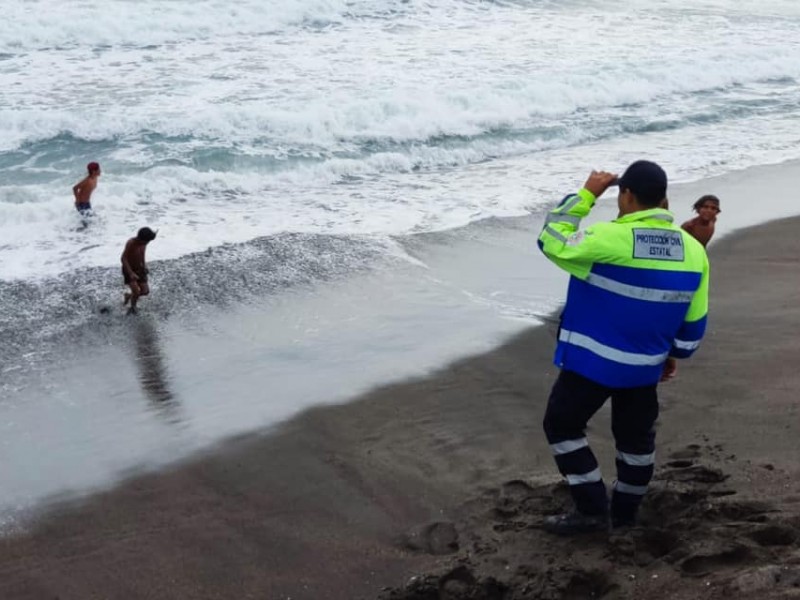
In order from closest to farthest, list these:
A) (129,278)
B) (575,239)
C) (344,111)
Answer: (575,239) → (129,278) → (344,111)

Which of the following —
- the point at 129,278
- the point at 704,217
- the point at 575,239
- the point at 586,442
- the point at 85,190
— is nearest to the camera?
the point at 575,239

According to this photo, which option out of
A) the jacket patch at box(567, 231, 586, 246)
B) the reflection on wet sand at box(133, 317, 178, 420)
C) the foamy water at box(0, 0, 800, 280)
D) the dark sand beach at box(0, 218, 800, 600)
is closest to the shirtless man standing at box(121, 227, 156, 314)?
the reflection on wet sand at box(133, 317, 178, 420)

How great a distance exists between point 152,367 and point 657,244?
4622 mm

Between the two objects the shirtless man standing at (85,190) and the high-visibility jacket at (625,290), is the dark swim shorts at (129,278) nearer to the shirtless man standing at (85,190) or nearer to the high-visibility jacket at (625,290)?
the shirtless man standing at (85,190)

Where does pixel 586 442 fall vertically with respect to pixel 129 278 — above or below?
above

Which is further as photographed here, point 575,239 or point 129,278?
point 129,278

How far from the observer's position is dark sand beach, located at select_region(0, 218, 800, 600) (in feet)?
15.2

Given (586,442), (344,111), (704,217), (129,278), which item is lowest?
(129,278)

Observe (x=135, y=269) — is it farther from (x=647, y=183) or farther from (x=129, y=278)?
(x=647, y=183)

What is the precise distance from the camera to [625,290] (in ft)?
14.7

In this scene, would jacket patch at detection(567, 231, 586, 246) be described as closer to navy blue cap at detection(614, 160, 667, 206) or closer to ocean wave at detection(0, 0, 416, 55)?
navy blue cap at detection(614, 160, 667, 206)

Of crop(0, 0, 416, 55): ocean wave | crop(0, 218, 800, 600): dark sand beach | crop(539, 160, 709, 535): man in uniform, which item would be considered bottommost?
crop(0, 218, 800, 600): dark sand beach

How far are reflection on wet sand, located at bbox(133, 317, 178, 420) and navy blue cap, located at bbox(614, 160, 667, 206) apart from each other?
146 inches

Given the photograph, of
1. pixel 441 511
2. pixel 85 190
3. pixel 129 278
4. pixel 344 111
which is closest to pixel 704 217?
pixel 441 511
